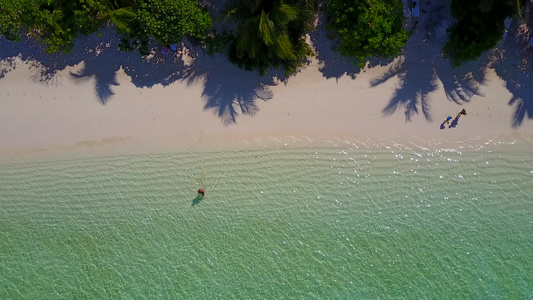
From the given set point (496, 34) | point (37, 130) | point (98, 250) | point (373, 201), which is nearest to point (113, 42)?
point (37, 130)

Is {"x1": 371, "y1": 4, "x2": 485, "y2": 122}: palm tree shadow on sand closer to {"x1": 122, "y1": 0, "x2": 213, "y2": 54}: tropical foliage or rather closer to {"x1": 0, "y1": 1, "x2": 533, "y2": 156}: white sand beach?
{"x1": 0, "y1": 1, "x2": 533, "y2": 156}: white sand beach

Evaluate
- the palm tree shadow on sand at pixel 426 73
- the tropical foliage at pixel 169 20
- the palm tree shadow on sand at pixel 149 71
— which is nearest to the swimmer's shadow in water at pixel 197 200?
the palm tree shadow on sand at pixel 149 71

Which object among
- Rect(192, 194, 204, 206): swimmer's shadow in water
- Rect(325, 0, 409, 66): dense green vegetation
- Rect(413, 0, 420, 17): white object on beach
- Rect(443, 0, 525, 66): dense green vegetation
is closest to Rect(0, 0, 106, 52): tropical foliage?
Rect(192, 194, 204, 206): swimmer's shadow in water

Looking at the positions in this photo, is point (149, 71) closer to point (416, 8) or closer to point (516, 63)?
point (416, 8)

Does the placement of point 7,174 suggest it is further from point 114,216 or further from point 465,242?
point 465,242

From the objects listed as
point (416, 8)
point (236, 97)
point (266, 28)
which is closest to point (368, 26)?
point (416, 8)

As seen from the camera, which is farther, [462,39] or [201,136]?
[201,136]
